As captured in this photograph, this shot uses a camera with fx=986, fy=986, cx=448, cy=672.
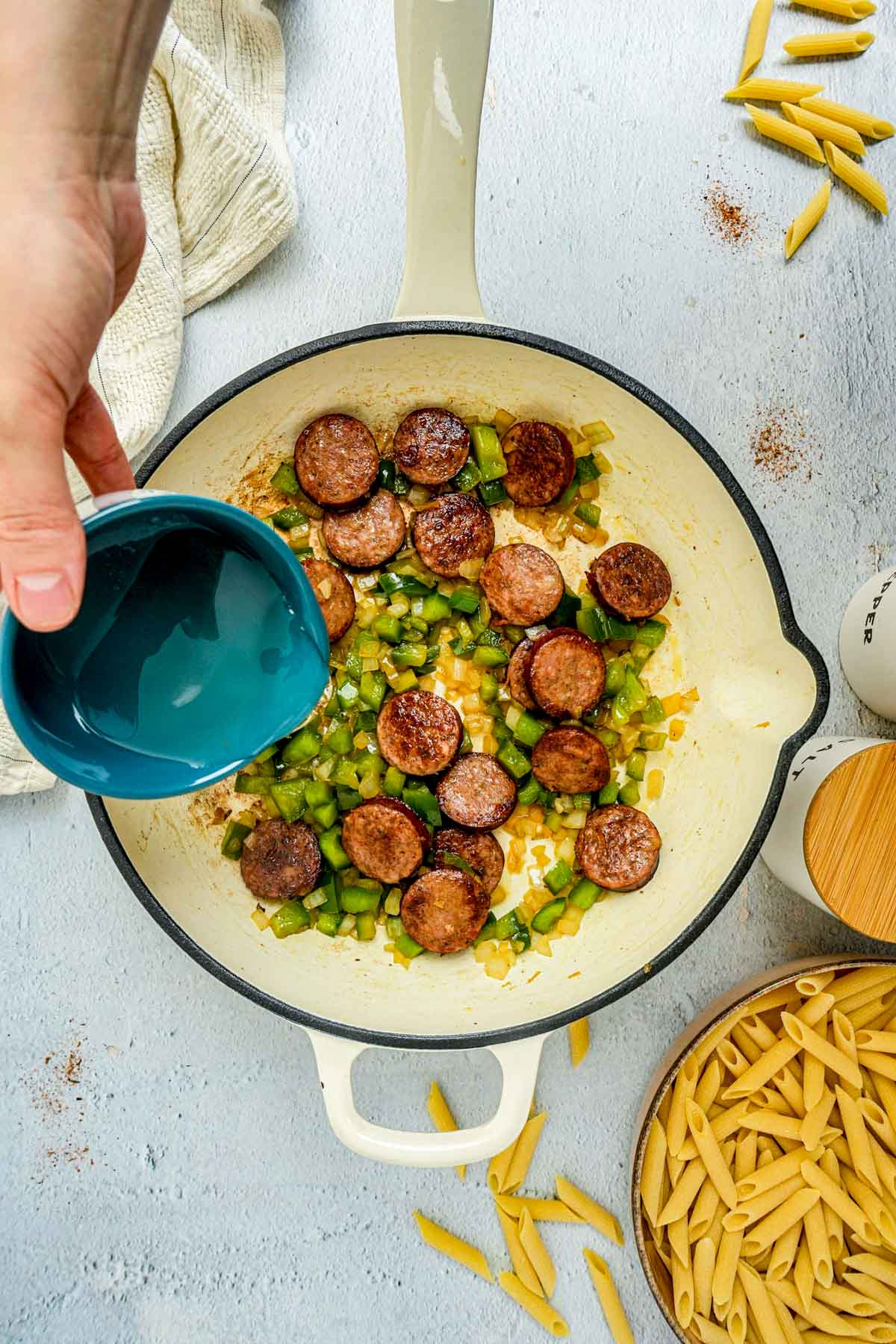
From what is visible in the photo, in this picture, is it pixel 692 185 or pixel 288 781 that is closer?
pixel 288 781

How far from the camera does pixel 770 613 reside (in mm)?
2188

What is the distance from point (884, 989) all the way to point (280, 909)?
4.92ft

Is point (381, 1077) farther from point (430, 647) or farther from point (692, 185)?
point (692, 185)

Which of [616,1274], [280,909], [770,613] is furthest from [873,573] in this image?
[616,1274]

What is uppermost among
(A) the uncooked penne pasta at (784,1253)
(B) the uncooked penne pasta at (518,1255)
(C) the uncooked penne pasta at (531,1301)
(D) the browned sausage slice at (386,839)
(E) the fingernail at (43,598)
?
(E) the fingernail at (43,598)

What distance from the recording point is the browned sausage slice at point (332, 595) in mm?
2303

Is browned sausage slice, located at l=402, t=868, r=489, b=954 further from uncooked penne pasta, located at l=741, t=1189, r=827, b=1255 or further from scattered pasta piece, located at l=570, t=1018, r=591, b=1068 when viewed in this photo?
uncooked penne pasta, located at l=741, t=1189, r=827, b=1255

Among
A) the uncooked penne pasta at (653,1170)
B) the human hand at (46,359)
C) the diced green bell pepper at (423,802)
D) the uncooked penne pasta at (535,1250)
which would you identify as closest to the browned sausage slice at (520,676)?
the diced green bell pepper at (423,802)

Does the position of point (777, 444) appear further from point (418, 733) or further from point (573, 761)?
point (418, 733)

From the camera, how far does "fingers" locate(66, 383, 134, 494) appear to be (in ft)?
6.05

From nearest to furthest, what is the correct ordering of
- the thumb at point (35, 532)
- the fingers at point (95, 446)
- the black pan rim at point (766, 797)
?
the thumb at point (35, 532)
the fingers at point (95, 446)
the black pan rim at point (766, 797)

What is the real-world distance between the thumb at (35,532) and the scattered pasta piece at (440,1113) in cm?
174

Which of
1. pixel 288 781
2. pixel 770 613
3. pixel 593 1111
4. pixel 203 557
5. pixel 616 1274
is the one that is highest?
pixel 770 613

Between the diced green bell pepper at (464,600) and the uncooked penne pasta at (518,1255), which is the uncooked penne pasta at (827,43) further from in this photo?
the uncooked penne pasta at (518,1255)
